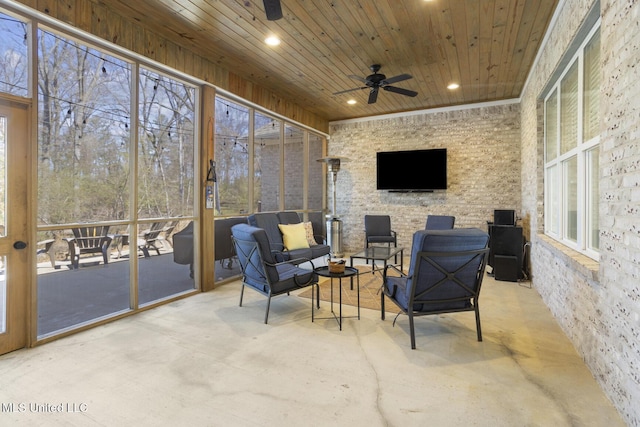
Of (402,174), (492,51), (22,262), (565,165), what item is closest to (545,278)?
(565,165)

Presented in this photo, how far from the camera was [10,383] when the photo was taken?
7.33ft

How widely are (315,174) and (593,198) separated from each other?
547cm

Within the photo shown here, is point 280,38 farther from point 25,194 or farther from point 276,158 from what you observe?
point 25,194

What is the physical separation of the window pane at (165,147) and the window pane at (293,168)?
2.48m

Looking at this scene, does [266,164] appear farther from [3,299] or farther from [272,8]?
[3,299]

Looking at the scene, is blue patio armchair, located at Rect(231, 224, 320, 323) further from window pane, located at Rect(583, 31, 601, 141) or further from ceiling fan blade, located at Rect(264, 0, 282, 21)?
window pane, located at Rect(583, 31, 601, 141)

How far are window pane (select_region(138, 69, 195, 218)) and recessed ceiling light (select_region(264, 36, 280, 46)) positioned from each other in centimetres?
120

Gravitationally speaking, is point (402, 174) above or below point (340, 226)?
above

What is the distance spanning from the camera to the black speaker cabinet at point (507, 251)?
491 centimetres

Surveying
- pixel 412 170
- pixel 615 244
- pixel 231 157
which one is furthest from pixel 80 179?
pixel 412 170

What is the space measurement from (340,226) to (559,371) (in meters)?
5.16

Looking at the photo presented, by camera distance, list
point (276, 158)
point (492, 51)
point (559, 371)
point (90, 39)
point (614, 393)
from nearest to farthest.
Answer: point (614, 393), point (559, 371), point (90, 39), point (492, 51), point (276, 158)

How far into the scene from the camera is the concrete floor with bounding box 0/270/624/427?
75.0 inches

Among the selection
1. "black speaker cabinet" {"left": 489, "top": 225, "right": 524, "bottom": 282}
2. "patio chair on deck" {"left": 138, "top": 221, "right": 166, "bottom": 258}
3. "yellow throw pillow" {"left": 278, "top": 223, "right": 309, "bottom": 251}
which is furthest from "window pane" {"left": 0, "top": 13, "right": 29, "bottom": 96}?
"black speaker cabinet" {"left": 489, "top": 225, "right": 524, "bottom": 282}
